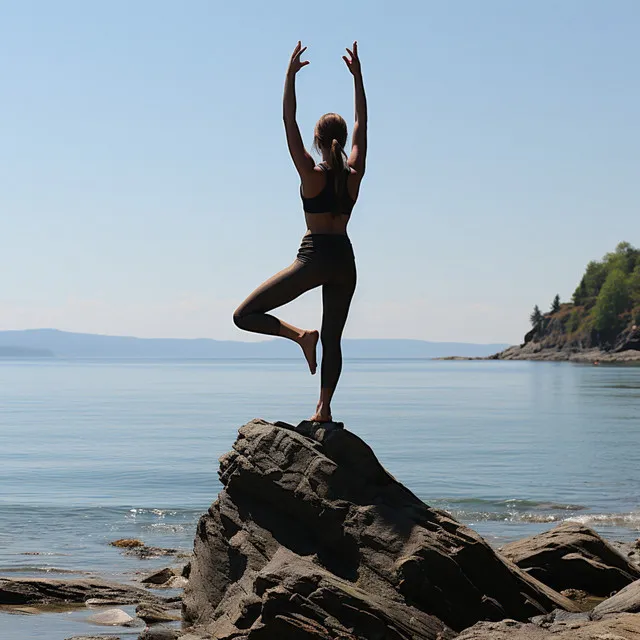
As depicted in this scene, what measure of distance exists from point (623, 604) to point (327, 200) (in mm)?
5019

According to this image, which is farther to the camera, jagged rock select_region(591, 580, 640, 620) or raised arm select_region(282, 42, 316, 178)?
raised arm select_region(282, 42, 316, 178)

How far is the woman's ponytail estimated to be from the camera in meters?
10.8

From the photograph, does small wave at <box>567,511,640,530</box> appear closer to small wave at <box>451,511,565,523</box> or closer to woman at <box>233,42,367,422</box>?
small wave at <box>451,511,565,523</box>

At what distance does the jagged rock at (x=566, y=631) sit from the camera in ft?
29.4

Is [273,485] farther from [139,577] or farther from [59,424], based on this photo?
[59,424]

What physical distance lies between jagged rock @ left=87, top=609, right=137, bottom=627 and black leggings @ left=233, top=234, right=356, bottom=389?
12.0ft

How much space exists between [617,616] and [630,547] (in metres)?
8.09

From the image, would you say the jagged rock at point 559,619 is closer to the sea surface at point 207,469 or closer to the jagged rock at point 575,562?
the jagged rock at point 575,562

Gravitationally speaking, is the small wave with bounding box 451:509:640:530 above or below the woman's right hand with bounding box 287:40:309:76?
below

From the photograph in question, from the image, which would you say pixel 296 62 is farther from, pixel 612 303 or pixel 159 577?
pixel 612 303

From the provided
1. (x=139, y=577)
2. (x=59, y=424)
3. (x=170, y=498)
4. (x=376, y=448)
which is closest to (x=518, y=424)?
(x=376, y=448)

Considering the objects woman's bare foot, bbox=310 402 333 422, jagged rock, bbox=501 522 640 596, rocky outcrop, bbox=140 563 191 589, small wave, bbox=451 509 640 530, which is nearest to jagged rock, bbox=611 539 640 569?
jagged rock, bbox=501 522 640 596

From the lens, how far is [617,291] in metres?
180

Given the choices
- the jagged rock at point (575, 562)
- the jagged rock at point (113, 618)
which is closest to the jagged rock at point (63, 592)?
the jagged rock at point (113, 618)
